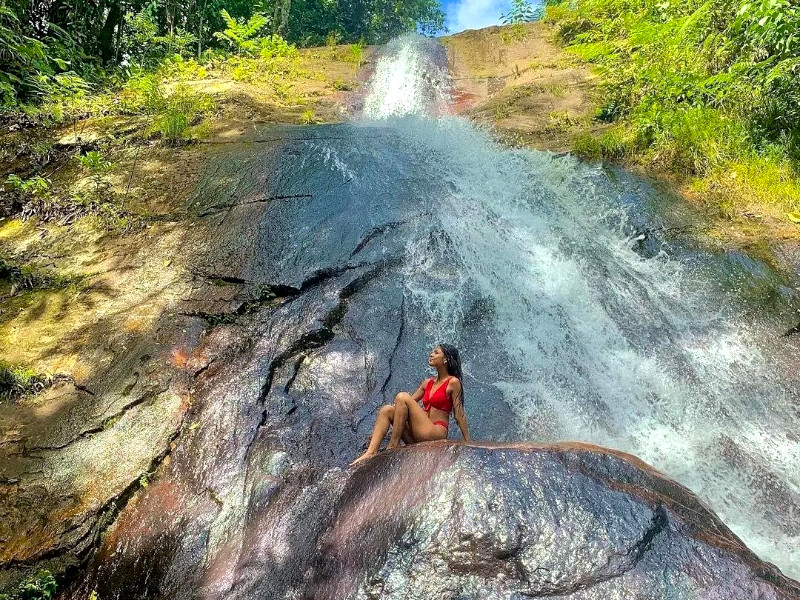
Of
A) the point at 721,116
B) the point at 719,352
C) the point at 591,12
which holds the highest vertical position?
the point at 591,12

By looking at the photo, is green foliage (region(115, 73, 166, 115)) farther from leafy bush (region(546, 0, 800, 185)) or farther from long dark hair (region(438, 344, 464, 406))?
long dark hair (region(438, 344, 464, 406))

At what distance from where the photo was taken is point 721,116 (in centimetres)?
886

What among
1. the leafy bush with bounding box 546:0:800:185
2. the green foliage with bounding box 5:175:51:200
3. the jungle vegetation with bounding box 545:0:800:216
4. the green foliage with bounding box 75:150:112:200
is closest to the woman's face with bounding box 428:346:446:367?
the jungle vegetation with bounding box 545:0:800:216

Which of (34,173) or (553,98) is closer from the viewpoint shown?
(34,173)

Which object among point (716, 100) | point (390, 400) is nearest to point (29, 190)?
point (390, 400)

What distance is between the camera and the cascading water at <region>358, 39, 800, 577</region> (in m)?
5.35

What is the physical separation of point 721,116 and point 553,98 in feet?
12.7

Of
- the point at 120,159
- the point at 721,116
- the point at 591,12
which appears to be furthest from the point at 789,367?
the point at 591,12

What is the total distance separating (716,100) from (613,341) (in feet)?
17.4

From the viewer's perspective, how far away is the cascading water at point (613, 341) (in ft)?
17.6

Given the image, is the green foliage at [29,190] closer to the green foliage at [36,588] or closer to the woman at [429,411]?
the green foliage at [36,588]

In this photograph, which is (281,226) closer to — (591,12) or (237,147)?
→ (237,147)

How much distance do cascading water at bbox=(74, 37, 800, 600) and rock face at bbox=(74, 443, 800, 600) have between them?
0.05 m

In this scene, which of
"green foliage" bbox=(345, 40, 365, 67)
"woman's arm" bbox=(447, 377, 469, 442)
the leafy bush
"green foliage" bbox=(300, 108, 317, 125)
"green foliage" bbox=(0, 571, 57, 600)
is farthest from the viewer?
"green foliage" bbox=(345, 40, 365, 67)
